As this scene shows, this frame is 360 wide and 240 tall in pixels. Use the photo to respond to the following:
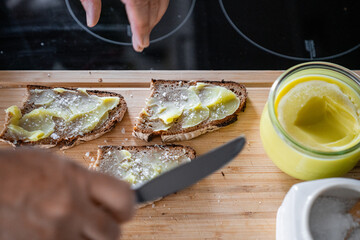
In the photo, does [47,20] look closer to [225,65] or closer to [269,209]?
[225,65]

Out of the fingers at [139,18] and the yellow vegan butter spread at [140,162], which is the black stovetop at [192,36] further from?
the yellow vegan butter spread at [140,162]

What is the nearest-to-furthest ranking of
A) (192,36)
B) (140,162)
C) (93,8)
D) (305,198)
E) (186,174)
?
(186,174), (305,198), (140,162), (93,8), (192,36)

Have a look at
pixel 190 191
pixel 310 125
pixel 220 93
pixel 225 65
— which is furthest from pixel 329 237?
pixel 225 65

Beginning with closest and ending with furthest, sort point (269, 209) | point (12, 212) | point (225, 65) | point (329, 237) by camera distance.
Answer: point (12, 212)
point (329, 237)
point (269, 209)
point (225, 65)

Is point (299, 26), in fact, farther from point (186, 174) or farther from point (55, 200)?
point (55, 200)

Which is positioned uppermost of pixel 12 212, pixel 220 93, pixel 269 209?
pixel 12 212

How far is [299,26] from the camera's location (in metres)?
2.52

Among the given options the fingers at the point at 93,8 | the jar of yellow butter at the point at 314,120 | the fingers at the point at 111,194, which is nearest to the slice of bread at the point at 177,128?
the jar of yellow butter at the point at 314,120

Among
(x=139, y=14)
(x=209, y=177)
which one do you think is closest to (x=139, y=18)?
(x=139, y=14)

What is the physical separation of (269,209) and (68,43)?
63.7 inches

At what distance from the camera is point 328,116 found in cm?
163

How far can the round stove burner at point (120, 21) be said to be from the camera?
2467 millimetres

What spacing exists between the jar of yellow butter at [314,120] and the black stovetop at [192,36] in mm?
735

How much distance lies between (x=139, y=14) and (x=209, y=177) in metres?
0.86
